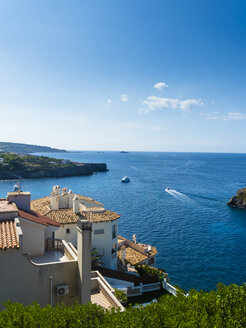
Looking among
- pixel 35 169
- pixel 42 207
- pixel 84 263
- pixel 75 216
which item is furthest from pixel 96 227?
pixel 35 169

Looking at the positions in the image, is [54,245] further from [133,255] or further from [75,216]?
[133,255]

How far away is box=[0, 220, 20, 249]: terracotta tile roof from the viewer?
991 centimetres

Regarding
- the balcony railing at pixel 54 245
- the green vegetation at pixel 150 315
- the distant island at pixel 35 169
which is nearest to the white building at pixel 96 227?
the balcony railing at pixel 54 245

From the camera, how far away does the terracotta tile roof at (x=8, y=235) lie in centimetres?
991

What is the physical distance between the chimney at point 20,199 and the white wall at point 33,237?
252 cm

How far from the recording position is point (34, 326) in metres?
7.27

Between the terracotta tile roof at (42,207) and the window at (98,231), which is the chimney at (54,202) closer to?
the terracotta tile roof at (42,207)

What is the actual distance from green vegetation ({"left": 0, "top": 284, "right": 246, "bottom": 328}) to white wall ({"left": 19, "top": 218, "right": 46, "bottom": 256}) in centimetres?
456


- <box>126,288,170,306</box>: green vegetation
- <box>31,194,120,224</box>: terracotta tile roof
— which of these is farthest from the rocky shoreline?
<box>126,288,170,306</box>: green vegetation

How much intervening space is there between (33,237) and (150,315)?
23.4ft

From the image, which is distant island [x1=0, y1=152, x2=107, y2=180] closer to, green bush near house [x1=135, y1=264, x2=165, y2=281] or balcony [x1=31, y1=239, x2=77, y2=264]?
green bush near house [x1=135, y1=264, x2=165, y2=281]

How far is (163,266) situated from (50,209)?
17.6 m

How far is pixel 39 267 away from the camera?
35.2 feet

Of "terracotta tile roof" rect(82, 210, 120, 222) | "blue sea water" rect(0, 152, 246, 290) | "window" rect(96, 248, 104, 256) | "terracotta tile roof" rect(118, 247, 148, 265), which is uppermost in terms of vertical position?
"terracotta tile roof" rect(82, 210, 120, 222)
